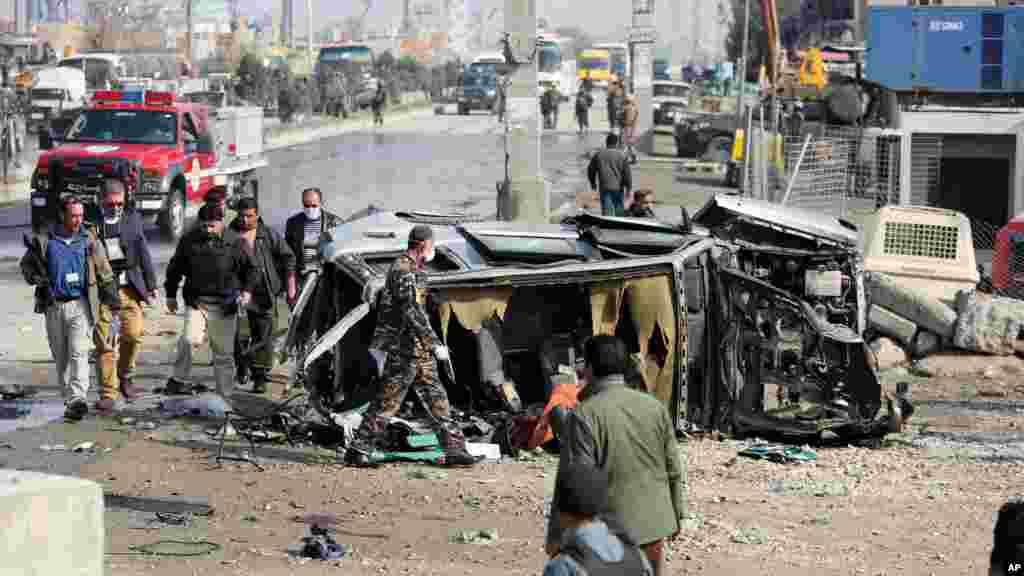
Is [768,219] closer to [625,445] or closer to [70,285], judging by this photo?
[70,285]

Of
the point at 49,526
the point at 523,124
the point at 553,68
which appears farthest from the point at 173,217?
the point at 553,68

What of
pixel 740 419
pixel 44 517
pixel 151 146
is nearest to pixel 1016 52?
pixel 151 146

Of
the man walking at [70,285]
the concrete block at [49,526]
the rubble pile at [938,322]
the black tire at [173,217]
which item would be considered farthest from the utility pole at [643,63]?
the concrete block at [49,526]

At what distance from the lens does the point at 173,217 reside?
28078 millimetres

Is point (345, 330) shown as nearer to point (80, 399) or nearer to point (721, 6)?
point (80, 399)

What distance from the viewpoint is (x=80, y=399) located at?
13.8 m

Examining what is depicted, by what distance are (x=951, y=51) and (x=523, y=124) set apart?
11.5 meters

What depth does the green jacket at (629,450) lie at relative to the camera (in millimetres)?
7098

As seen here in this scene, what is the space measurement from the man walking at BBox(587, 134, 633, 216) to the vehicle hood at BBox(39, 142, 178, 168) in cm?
694

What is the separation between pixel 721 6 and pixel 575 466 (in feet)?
259

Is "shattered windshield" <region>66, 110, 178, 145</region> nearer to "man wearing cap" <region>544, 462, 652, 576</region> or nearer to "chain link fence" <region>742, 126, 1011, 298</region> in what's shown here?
"chain link fence" <region>742, 126, 1011, 298</region>

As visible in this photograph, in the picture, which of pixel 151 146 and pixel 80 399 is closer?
pixel 80 399

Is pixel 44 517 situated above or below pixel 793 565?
above

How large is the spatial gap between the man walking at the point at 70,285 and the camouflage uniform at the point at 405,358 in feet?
8.89
